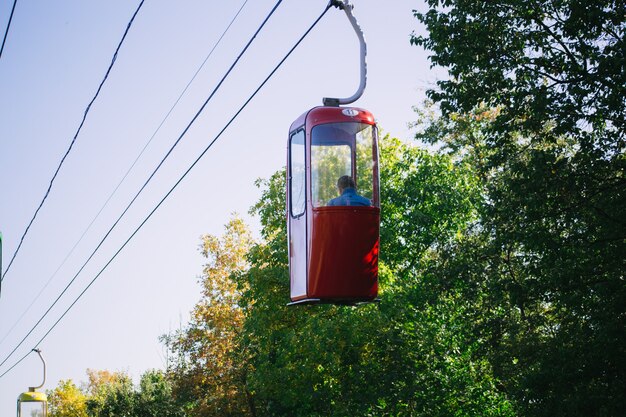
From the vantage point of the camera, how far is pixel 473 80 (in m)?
21.2

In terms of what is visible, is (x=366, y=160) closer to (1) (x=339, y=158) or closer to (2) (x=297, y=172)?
(1) (x=339, y=158)

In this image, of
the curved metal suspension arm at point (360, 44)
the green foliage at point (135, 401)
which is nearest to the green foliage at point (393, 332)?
the curved metal suspension arm at point (360, 44)

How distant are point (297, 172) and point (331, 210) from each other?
1.02 m

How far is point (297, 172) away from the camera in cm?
1378

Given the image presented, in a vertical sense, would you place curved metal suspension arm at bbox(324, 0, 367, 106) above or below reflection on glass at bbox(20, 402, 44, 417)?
above

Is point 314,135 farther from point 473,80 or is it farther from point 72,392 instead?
point 72,392

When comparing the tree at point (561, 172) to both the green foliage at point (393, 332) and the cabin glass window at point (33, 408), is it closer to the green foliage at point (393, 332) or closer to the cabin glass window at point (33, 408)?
the green foliage at point (393, 332)

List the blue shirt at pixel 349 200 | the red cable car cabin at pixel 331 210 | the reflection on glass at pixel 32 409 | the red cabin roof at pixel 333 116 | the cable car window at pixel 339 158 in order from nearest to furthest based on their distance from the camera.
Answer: the red cable car cabin at pixel 331 210 < the blue shirt at pixel 349 200 < the cable car window at pixel 339 158 < the red cabin roof at pixel 333 116 < the reflection on glass at pixel 32 409

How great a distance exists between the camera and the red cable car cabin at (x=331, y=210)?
42.7 ft

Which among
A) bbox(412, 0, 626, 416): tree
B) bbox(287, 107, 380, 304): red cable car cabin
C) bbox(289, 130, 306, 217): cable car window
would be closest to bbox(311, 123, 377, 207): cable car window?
bbox(287, 107, 380, 304): red cable car cabin

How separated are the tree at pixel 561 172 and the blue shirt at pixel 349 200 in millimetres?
8253

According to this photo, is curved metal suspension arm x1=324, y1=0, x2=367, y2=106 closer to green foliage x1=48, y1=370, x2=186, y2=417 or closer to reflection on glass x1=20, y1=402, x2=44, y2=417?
reflection on glass x1=20, y1=402, x2=44, y2=417

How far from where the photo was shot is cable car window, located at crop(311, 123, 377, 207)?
1336cm

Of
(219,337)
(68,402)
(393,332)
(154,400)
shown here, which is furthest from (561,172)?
(68,402)
